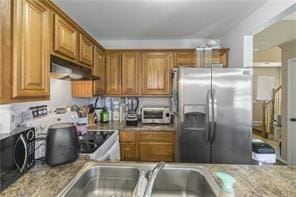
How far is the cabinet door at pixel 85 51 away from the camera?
2.29m

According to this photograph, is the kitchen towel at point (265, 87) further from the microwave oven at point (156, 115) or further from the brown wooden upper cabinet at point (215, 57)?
the microwave oven at point (156, 115)

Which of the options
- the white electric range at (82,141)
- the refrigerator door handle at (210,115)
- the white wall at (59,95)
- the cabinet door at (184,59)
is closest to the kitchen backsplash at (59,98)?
the white wall at (59,95)

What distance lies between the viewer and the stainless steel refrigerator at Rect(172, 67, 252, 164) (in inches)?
100

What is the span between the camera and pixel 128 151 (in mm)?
3150

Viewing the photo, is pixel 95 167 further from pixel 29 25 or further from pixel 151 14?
pixel 151 14

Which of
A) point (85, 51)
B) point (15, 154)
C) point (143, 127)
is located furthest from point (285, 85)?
point (15, 154)

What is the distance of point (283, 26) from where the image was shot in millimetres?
3650

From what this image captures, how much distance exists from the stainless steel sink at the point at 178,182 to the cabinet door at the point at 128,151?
1806 mm

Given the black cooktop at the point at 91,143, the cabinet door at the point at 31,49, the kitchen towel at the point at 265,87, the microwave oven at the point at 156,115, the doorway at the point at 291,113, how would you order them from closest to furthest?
1. the cabinet door at the point at 31,49
2. the black cooktop at the point at 91,143
3. the microwave oven at the point at 156,115
4. the doorway at the point at 291,113
5. the kitchen towel at the point at 265,87

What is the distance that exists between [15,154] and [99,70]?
2104 mm

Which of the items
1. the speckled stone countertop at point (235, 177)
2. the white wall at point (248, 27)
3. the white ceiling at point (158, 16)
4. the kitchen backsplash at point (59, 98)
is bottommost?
the speckled stone countertop at point (235, 177)

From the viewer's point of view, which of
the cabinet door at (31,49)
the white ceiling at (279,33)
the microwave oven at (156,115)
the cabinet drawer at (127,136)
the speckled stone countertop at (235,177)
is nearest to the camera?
the speckled stone countertop at (235,177)

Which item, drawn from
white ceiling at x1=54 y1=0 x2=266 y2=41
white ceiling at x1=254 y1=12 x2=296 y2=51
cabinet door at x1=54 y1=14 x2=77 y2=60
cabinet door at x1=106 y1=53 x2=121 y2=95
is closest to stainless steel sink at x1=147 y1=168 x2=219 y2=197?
cabinet door at x1=54 y1=14 x2=77 y2=60

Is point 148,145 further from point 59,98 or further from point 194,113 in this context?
point 59,98
